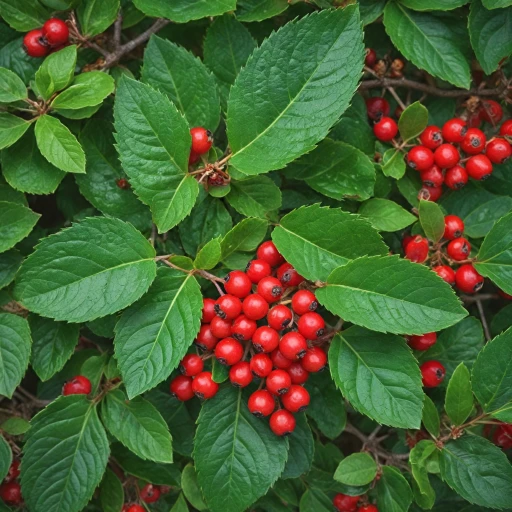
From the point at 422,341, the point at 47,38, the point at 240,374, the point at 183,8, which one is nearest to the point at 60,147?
the point at 47,38

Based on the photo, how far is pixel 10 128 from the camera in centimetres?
195

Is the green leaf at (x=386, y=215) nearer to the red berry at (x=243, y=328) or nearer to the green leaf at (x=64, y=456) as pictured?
the red berry at (x=243, y=328)

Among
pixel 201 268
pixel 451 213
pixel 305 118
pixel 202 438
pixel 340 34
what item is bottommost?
pixel 202 438

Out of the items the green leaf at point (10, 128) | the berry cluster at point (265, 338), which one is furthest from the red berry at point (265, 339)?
the green leaf at point (10, 128)

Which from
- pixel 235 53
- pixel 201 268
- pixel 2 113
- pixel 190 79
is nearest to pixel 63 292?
pixel 201 268

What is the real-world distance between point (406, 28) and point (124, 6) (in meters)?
1.06

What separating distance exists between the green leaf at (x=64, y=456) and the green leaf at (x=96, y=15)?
4.35ft

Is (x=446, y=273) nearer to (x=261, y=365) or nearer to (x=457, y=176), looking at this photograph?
(x=457, y=176)

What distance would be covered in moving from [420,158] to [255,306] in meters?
0.86

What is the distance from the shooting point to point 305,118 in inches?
75.0

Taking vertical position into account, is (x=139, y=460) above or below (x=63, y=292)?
below

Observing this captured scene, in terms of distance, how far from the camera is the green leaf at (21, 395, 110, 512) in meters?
1.99

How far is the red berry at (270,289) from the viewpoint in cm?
179

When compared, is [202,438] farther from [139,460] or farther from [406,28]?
[406,28]
